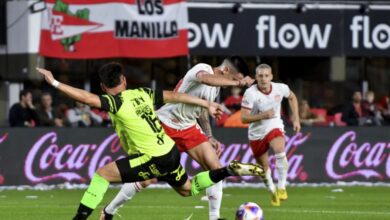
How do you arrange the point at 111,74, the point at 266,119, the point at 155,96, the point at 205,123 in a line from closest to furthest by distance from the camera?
1. the point at 111,74
2. the point at 155,96
3. the point at 205,123
4. the point at 266,119

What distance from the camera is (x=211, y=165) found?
16.8m

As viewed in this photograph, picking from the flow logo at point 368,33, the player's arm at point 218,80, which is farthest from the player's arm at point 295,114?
the flow logo at point 368,33

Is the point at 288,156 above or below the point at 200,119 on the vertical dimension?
below

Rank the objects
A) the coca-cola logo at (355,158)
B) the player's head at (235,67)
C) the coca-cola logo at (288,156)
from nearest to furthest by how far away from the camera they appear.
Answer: the player's head at (235,67), the coca-cola logo at (288,156), the coca-cola logo at (355,158)

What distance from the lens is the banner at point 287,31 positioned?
30.3m

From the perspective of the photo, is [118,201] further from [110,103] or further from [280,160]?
[280,160]

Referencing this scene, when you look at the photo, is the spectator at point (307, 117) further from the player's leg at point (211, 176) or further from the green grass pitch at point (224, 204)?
the player's leg at point (211, 176)

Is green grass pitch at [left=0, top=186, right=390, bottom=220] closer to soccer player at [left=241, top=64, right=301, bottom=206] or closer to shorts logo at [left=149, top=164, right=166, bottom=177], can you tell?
soccer player at [left=241, top=64, right=301, bottom=206]

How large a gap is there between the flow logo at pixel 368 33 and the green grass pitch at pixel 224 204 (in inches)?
247

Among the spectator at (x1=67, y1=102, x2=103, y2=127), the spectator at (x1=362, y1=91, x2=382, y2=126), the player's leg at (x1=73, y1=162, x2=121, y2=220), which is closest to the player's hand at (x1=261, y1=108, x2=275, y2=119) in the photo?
the player's leg at (x1=73, y1=162, x2=121, y2=220)

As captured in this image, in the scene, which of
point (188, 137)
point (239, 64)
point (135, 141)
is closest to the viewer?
point (135, 141)

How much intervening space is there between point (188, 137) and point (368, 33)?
14.8 m

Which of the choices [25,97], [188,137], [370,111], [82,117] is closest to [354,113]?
[370,111]

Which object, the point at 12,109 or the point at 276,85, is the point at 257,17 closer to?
the point at 12,109
